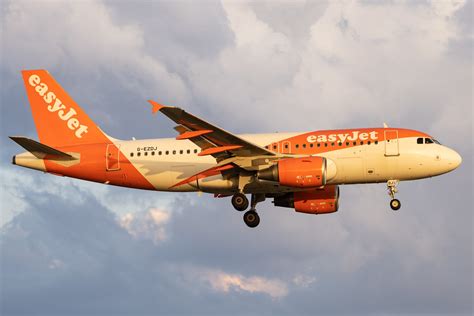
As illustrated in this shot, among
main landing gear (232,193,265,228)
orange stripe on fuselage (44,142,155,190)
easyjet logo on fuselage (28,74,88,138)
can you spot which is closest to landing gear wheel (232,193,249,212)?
main landing gear (232,193,265,228)

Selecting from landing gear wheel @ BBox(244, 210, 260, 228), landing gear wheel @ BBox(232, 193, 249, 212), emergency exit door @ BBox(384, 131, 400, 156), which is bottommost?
landing gear wheel @ BBox(244, 210, 260, 228)

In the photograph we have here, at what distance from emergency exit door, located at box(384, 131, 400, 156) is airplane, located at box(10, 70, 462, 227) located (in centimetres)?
5

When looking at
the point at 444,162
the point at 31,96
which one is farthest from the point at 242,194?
the point at 31,96

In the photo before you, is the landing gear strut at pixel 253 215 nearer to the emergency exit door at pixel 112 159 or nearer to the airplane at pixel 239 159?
the airplane at pixel 239 159

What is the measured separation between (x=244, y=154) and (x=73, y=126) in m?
11.8

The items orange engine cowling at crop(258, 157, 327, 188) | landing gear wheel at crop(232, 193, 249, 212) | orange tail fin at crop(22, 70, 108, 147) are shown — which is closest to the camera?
orange engine cowling at crop(258, 157, 327, 188)

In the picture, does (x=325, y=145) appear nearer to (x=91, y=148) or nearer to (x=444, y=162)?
(x=444, y=162)

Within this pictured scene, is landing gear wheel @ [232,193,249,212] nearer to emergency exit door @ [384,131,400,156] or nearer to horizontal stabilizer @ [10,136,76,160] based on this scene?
emergency exit door @ [384,131,400,156]

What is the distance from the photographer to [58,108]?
60.6m

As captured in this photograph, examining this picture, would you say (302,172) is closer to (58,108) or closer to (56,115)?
(56,115)

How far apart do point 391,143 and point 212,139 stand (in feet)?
31.9

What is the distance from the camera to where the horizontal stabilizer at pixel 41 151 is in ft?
184

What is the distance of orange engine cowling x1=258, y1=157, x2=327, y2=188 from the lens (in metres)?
52.2

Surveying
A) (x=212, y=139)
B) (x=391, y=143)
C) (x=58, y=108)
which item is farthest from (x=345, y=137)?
(x=58, y=108)
